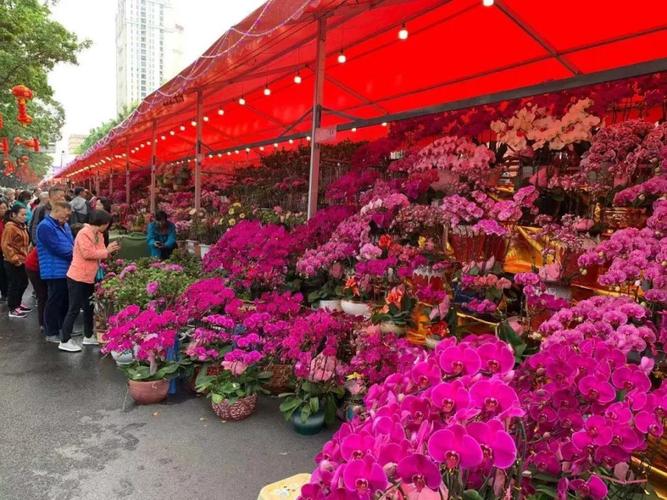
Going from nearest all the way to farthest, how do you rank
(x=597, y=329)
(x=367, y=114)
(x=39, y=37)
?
1. (x=597, y=329)
2. (x=367, y=114)
3. (x=39, y=37)

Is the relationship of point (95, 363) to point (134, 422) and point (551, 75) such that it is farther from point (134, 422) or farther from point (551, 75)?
point (551, 75)

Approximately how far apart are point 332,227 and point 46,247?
3072mm

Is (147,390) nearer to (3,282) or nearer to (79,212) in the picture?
(79,212)

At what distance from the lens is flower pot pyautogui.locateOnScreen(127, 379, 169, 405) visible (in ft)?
12.3

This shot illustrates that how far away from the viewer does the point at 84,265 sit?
16.3 ft

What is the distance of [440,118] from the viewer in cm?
419

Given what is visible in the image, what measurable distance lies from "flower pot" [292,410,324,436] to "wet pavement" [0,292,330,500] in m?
0.05

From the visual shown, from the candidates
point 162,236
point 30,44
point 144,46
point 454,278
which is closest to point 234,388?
point 454,278

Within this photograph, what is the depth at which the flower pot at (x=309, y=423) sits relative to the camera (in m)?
3.26

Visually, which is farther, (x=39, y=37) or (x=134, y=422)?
(x=39, y=37)

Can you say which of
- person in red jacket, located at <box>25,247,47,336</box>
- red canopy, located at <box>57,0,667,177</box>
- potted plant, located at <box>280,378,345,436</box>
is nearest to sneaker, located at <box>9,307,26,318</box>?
person in red jacket, located at <box>25,247,47,336</box>

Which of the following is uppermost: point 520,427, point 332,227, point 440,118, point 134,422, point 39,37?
point 39,37

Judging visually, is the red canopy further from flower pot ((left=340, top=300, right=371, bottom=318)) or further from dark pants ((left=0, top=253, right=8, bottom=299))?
dark pants ((left=0, top=253, right=8, bottom=299))

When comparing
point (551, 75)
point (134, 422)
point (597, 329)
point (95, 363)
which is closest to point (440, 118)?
point (551, 75)
